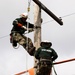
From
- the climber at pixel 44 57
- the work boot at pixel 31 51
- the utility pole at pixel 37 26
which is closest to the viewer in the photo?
the climber at pixel 44 57

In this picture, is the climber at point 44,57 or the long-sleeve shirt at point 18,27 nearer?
the climber at point 44,57

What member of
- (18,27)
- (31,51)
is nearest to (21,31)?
(18,27)

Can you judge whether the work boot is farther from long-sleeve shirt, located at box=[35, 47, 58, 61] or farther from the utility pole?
long-sleeve shirt, located at box=[35, 47, 58, 61]

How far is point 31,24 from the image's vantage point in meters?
15.4

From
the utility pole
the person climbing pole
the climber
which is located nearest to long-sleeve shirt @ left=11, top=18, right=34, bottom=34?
the person climbing pole

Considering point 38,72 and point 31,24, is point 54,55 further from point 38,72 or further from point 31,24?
point 31,24

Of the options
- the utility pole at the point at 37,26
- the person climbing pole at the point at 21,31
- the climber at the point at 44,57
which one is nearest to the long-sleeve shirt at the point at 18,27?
the person climbing pole at the point at 21,31

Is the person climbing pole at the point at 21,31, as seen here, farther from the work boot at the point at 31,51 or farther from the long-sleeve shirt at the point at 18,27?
the work boot at the point at 31,51

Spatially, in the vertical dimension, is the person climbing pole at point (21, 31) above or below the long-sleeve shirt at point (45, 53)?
above

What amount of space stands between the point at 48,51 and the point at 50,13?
1333mm

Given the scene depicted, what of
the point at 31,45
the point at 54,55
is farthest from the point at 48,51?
the point at 31,45

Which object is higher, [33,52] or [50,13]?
[50,13]

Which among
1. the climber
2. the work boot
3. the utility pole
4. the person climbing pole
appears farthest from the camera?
the person climbing pole

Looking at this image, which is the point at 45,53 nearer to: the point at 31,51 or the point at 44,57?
the point at 44,57
